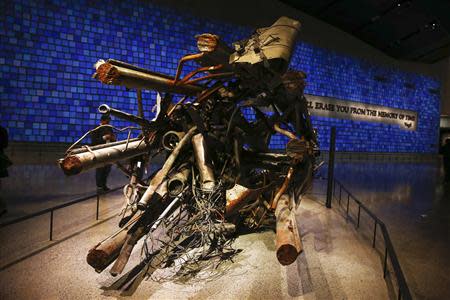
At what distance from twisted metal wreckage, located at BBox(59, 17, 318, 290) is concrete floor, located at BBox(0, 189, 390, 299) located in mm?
261

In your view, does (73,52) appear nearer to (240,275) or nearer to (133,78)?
(133,78)

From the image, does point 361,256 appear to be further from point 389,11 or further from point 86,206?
point 389,11

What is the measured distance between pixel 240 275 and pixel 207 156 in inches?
49.4

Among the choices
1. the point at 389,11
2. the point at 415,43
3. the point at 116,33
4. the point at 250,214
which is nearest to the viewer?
the point at 250,214

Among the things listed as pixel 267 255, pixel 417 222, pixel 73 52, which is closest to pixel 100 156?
pixel 267 255

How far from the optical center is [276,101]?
4.02 metres

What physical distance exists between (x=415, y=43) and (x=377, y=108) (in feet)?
13.9

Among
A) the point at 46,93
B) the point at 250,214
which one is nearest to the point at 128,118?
the point at 250,214

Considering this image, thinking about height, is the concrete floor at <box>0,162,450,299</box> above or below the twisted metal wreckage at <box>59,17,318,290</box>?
below

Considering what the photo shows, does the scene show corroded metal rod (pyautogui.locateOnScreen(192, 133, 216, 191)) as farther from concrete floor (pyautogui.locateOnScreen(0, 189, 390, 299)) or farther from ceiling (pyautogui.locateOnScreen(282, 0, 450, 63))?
ceiling (pyautogui.locateOnScreen(282, 0, 450, 63))

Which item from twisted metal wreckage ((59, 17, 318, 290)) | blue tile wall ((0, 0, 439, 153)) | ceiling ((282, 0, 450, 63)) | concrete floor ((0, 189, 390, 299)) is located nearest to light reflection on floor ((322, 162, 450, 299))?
concrete floor ((0, 189, 390, 299))

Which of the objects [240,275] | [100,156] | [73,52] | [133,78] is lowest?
[240,275]

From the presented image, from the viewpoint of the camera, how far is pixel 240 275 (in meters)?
3.18

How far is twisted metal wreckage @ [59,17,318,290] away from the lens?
2.66 meters
